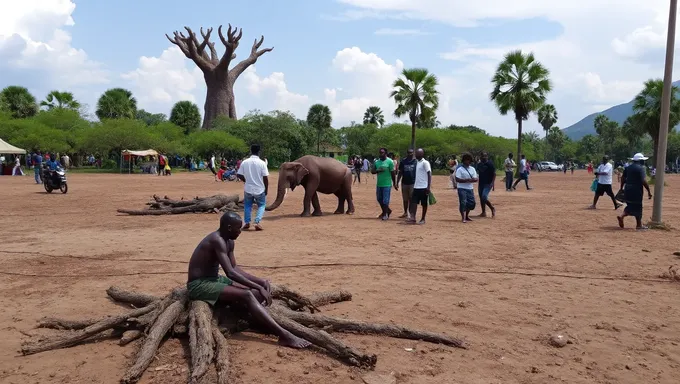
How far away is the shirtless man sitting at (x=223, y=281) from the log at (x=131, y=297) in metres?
0.79

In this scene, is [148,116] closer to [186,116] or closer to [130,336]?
[186,116]

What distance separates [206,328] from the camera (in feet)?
14.6

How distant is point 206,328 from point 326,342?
949mm

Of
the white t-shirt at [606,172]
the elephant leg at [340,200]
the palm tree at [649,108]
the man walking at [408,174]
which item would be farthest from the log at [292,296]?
the palm tree at [649,108]

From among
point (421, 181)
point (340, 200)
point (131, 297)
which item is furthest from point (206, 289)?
point (340, 200)

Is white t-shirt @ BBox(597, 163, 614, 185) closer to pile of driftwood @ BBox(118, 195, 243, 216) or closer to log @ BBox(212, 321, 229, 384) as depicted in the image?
pile of driftwood @ BBox(118, 195, 243, 216)

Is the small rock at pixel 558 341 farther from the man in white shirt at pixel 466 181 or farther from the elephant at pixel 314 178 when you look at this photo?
the elephant at pixel 314 178

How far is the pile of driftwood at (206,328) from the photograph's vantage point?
4.28m

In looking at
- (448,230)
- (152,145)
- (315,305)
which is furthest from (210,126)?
(315,305)

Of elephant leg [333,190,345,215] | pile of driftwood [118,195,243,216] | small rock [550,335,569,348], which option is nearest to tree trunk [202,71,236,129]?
pile of driftwood [118,195,243,216]

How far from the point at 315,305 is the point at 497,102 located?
30552mm

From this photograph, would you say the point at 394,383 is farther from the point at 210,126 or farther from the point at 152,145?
the point at 210,126

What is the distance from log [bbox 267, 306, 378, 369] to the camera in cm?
430

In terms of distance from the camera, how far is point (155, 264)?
785cm
